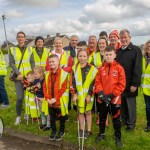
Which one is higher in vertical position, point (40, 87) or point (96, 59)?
point (96, 59)

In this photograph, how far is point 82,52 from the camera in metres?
6.41

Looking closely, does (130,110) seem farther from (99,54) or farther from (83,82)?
(99,54)

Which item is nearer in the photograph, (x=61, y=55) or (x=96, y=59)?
(x=96, y=59)

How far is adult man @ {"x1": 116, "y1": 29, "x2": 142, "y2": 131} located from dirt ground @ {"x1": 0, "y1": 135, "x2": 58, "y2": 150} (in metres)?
2.02

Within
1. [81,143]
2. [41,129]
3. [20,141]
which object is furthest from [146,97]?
[20,141]

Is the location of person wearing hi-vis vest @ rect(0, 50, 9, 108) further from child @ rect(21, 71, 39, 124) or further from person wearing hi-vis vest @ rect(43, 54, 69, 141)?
person wearing hi-vis vest @ rect(43, 54, 69, 141)

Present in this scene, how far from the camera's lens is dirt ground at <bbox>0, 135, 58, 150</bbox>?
270 inches

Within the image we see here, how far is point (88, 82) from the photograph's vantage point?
6.49 meters

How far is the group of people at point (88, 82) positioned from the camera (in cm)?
611

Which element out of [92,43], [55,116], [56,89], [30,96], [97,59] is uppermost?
→ [92,43]

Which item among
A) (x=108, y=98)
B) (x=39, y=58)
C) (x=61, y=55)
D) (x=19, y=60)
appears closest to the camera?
(x=108, y=98)

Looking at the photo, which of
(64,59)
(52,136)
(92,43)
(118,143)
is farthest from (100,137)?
(92,43)

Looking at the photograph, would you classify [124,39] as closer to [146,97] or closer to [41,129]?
[146,97]

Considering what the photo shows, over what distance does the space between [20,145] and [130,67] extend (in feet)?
10.7
